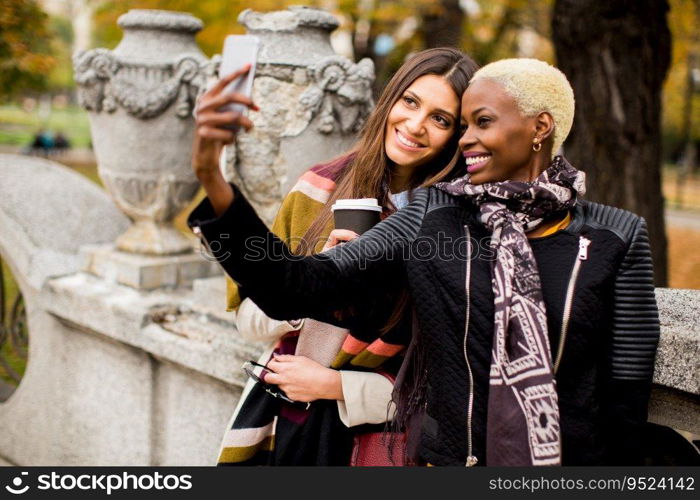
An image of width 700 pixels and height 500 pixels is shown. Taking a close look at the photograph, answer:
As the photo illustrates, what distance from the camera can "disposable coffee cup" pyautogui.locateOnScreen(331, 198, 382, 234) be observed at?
205 cm

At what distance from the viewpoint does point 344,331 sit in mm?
2318

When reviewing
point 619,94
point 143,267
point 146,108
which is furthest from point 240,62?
point 619,94

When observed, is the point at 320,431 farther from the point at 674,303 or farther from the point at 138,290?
the point at 138,290

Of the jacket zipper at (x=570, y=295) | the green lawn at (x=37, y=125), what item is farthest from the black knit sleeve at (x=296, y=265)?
the green lawn at (x=37, y=125)

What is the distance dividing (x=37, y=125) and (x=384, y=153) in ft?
156

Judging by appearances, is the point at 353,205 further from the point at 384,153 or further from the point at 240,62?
the point at 240,62

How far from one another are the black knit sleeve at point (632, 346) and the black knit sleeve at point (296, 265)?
574mm

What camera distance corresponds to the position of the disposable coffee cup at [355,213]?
6.73 feet

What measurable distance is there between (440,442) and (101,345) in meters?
2.58

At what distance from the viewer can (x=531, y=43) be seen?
25016mm

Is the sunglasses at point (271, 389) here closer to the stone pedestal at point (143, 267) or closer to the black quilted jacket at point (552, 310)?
Answer: the black quilted jacket at point (552, 310)

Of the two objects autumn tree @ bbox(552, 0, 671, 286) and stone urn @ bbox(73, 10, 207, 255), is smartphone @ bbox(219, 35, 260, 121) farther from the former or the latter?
autumn tree @ bbox(552, 0, 671, 286)

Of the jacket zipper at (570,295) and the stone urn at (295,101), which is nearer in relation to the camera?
the jacket zipper at (570,295)
